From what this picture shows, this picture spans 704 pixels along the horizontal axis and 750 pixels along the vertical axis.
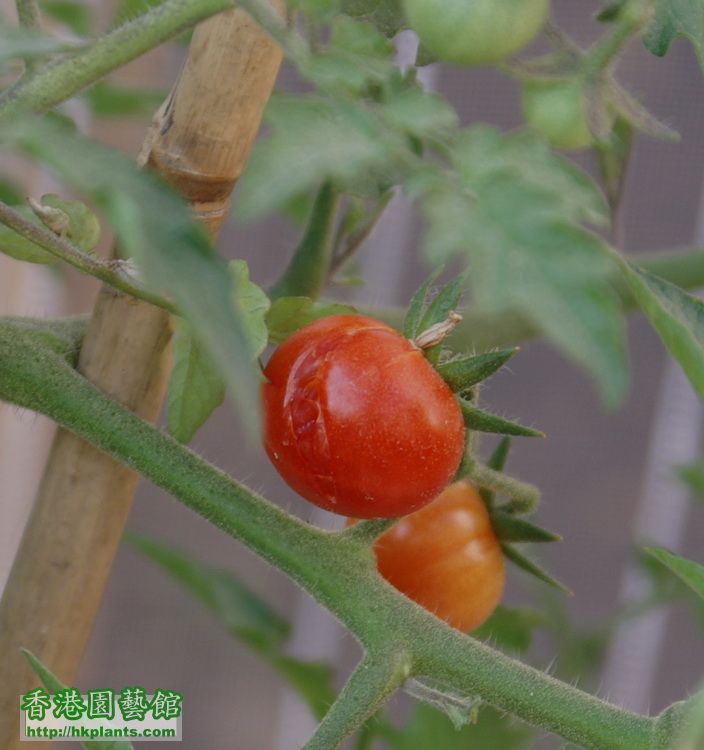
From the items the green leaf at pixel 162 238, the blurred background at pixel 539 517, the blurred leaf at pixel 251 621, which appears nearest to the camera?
the green leaf at pixel 162 238

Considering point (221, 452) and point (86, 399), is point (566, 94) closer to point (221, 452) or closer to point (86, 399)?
point (86, 399)

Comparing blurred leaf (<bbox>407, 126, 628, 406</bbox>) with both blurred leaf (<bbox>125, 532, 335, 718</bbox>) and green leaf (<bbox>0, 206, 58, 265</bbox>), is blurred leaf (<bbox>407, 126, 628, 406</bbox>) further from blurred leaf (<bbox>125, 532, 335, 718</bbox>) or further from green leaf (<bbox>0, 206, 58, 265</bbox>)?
blurred leaf (<bbox>125, 532, 335, 718</bbox>)

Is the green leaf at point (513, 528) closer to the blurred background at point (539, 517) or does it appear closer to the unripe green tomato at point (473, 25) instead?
the unripe green tomato at point (473, 25)

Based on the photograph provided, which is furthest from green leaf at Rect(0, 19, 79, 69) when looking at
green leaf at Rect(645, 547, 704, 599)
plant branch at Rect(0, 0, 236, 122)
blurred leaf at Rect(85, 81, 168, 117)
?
blurred leaf at Rect(85, 81, 168, 117)

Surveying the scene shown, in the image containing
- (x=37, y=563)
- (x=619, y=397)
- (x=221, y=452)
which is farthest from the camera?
(x=221, y=452)

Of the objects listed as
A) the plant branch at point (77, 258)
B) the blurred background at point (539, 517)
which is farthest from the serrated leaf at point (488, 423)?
the blurred background at point (539, 517)

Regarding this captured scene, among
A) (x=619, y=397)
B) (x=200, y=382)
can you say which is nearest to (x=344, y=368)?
(x=200, y=382)
